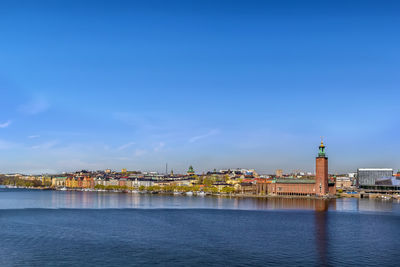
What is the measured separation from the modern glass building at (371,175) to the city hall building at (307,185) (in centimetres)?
3113

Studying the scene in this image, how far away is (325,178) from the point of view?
104 metres

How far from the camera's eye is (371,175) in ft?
459

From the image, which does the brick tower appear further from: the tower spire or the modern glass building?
the modern glass building

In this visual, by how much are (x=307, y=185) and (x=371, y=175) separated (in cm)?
4044

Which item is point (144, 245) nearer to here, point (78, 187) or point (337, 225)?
point (337, 225)

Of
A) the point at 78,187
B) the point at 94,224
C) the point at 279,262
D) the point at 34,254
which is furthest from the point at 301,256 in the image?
the point at 78,187

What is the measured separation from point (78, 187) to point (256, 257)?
516 feet

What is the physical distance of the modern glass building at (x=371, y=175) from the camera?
449 feet

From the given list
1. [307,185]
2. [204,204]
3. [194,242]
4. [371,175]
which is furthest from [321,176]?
[194,242]

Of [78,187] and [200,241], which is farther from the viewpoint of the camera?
[78,187]

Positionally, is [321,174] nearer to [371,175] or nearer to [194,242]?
[371,175]

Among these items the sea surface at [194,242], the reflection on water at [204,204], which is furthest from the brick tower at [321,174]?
the sea surface at [194,242]

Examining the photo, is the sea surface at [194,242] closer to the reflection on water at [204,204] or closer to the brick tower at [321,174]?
the reflection on water at [204,204]

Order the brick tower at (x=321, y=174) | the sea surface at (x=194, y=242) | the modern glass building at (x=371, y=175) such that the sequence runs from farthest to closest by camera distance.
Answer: the modern glass building at (x=371, y=175)
the brick tower at (x=321, y=174)
the sea surface at (x=194, y=242)
